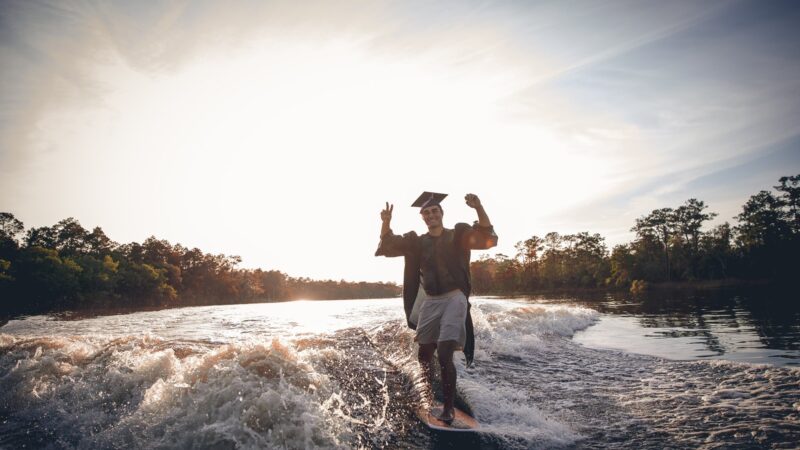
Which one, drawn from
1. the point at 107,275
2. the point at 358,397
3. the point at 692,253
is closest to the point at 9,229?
the point at 107,275

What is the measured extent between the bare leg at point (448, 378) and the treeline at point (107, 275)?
43721 mm

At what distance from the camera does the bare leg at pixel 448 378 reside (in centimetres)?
421

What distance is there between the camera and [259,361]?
486 centimetres

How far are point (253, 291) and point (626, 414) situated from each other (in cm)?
9902

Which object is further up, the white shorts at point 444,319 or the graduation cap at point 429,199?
the graduation cap at point 429,199

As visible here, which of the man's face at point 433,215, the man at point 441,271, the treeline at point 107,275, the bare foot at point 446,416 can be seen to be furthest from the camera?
the treeline at point 107,275

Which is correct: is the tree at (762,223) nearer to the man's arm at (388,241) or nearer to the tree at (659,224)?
the tree at (659,224)

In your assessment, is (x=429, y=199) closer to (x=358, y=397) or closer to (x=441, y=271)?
(x=441, y=271)

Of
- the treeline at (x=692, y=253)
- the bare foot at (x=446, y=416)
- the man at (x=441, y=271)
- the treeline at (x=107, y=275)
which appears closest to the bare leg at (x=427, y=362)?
the man at (x=441, y=271)

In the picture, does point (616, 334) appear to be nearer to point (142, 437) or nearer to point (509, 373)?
point (509, 373)

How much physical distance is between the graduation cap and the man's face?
0.20 feet

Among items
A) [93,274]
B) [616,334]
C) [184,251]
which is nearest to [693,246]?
[616,334]

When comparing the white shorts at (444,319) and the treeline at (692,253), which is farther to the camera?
the treeline at (692,253)

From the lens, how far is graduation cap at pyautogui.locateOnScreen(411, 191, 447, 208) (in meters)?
4.81
